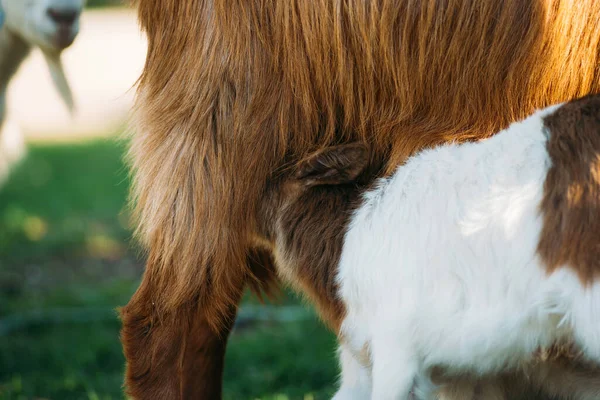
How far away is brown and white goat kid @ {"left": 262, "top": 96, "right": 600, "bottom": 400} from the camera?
5.78 feet

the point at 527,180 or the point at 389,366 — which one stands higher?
the point at 527,180

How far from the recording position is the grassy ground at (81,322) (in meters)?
3.38

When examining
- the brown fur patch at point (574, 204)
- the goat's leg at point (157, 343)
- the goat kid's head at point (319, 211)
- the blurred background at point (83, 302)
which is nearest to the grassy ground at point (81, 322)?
the blurred background at point (83, 302)

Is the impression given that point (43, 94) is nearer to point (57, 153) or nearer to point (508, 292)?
point (57, 153)

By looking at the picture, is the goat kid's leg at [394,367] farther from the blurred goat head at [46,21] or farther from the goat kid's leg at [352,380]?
the blurred goat head at [46,21]

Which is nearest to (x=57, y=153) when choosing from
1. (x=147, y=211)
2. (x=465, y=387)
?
(x=147, y=211)

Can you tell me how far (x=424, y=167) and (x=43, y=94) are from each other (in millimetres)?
11197

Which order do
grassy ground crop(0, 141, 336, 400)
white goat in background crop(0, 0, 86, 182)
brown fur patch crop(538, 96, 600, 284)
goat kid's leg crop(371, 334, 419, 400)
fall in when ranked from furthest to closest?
white goat in background crop(0, 0, 86, 182) < grassy ground crop(0, 141, 336, 400) < goat kid's leg crop(371, 334, 419, 400) < brown fur patch crop(538, 96, 600, 284)

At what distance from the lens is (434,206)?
194cm

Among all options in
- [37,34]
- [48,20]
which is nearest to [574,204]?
[48,20]

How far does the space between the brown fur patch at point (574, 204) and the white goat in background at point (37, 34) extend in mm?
2276

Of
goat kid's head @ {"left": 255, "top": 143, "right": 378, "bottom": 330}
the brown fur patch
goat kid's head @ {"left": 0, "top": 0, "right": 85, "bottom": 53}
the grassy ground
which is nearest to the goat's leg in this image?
goat kid's head @ {"left": 255, "top": 143, "right": 378, "bottom": 330}

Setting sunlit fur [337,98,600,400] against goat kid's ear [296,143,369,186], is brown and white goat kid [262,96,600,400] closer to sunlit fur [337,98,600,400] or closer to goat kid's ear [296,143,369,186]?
sunlit fur [337,98,600,400]

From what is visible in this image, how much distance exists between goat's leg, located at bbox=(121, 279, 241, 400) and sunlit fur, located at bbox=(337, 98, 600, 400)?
553mm
